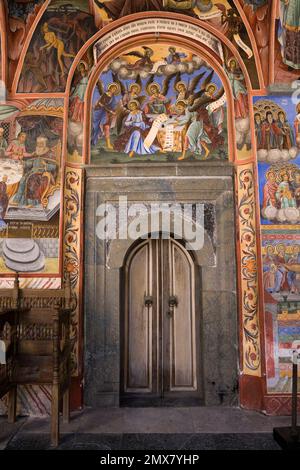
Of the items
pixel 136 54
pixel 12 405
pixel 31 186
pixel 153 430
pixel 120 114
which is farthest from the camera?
pixel 136 54

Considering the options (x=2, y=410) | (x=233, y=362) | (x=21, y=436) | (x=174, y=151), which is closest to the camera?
(x=21, y=436)

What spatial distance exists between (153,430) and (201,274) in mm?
2075

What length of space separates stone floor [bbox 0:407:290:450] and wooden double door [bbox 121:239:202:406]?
0.36 meters

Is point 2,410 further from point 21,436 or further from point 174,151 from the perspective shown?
point 174,151

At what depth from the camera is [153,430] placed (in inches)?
173

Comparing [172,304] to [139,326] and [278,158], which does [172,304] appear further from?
[278,158]

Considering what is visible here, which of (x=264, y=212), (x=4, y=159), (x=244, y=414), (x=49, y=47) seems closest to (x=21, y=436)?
(x=244, y=414)

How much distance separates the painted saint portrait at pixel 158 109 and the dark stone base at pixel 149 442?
11.7 ft

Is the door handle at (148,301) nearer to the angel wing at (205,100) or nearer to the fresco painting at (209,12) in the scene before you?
the angel wing at (205,100)

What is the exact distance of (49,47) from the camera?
5.56 metres

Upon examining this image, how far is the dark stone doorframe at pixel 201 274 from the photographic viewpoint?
5.24m

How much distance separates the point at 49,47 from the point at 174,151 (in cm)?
230

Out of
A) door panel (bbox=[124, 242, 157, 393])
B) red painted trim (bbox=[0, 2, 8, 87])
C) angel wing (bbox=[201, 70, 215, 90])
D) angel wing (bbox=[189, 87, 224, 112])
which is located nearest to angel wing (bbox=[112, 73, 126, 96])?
angel wing (bbox=[189, 87, 224, 112])

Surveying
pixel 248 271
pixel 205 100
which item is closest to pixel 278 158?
pixel 205 100
